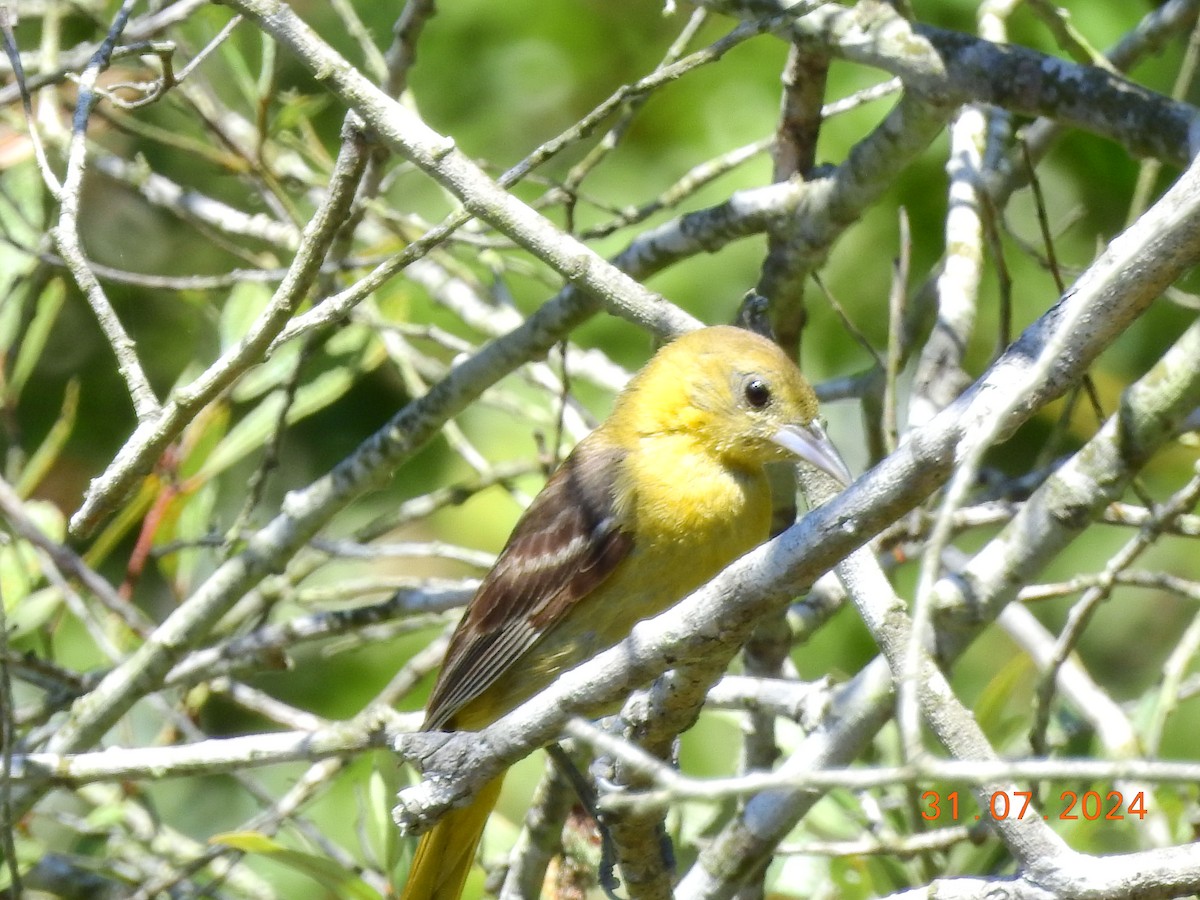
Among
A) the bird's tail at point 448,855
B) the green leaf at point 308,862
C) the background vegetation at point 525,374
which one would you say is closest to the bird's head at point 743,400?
the background vegetation at point 525,374

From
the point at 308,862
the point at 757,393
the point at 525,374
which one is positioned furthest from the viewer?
the point at 525,374

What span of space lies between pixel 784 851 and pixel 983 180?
184 cm

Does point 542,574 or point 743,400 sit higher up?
point 743,400

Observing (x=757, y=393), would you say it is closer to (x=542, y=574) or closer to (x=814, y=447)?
(x=814, y=447)

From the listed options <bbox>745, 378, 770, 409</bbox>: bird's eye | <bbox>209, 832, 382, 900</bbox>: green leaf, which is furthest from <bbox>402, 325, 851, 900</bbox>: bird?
<bbox>209, 832, 382, 900</bbox>: green leaf

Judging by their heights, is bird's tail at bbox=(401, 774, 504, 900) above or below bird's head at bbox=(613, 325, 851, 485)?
below

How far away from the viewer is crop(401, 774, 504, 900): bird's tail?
378 centimetres

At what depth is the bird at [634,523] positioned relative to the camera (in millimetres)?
3723

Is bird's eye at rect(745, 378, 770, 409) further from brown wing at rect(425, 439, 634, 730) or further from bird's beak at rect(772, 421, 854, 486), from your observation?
brown wing at rect(425, 439, 634, 730)

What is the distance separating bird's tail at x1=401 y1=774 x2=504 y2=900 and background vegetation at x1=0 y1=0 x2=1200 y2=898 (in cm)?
18

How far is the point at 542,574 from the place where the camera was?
3928 mm

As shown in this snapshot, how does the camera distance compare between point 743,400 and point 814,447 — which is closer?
point 814,447

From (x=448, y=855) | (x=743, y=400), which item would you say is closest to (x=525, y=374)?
(x=743, y=400)

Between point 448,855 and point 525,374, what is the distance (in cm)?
157
